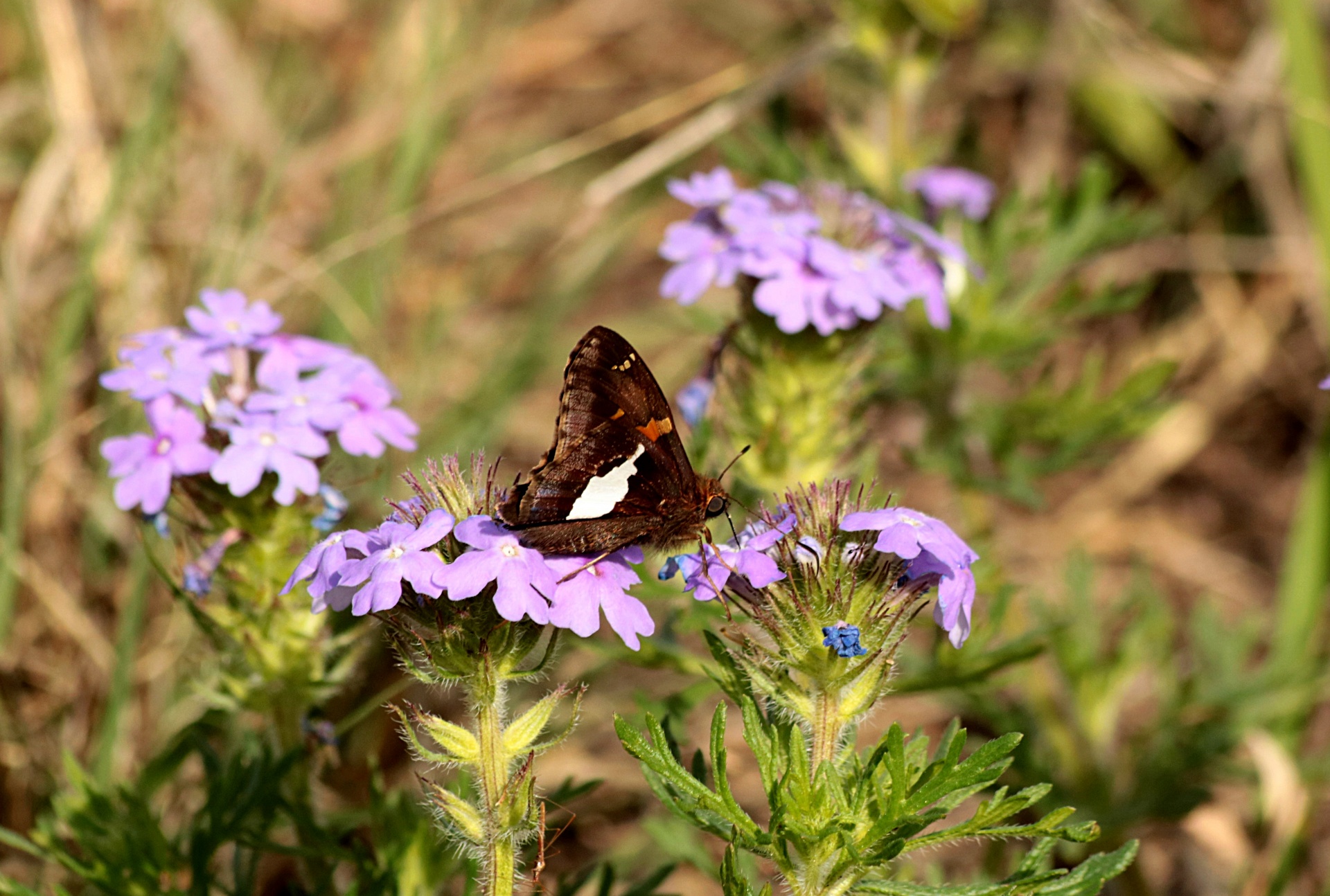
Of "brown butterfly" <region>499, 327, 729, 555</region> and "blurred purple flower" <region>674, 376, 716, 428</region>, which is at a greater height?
"blurred purple flower" <region>674, 376, 716, 428</region>

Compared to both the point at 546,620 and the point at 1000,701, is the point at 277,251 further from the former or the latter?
the point at 546,620

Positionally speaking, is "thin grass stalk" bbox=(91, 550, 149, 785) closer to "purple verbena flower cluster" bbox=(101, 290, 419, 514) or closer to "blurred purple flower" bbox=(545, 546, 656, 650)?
"purple verbena flower cluster" bbox=(101, 290, 419, 514)

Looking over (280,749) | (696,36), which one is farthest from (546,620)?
(696,36)

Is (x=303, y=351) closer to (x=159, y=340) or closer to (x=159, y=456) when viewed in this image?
(x=159, y=340)

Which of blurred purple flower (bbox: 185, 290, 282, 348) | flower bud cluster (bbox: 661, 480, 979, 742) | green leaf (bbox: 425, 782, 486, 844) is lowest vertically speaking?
green leaf (bbox: 425, 782, 486, 844)

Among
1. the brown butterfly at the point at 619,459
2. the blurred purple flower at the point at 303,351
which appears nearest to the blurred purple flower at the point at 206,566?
the blurred purple flower at the point at 303,351

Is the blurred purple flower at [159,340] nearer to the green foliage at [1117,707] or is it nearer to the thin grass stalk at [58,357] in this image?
the thin grass stalk at [58,357]

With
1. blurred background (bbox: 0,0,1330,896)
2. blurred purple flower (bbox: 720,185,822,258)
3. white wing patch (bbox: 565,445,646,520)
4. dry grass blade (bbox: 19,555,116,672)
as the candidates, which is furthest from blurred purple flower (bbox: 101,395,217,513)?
dry grass blade (bbox: 19,555,116,672)
